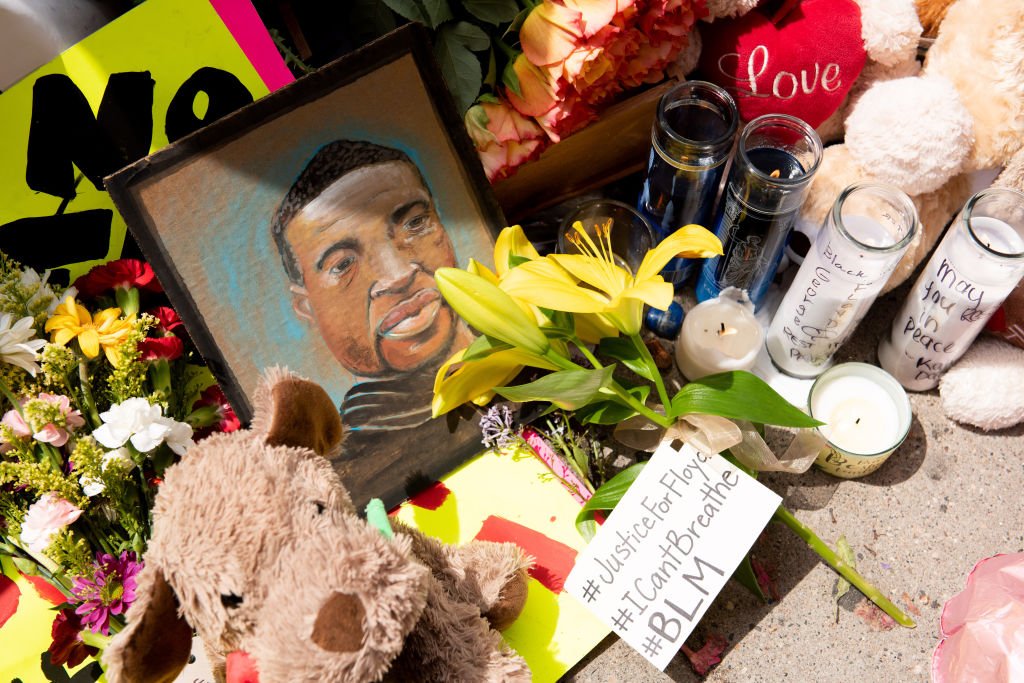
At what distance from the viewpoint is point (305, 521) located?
46 cm

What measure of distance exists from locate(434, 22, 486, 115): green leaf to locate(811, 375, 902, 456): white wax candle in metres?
0.49

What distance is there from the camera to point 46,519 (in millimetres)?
643

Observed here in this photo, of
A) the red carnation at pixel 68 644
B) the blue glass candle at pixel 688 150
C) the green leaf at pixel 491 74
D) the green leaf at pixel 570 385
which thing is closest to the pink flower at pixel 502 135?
the green leaf at pixel 491 74

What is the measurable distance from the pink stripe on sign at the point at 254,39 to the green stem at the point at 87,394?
1.02ft

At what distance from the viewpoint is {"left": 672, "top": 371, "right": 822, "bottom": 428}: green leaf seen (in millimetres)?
671

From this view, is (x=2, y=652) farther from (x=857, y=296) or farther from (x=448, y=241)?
(x=857, y=296)

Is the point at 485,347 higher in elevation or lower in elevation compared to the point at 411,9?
lower

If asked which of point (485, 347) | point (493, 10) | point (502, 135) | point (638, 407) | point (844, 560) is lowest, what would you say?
point (844, 560)

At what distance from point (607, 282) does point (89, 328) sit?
48cm

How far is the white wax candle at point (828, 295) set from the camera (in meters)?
0.71

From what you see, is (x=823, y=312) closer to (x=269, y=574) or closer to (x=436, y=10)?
(x=436, y=10)

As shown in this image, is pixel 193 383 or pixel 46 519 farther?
pixel 193 383

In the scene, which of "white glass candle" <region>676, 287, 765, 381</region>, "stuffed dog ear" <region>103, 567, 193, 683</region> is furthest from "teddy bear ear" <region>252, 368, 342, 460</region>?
"white glass candle" <region>676, 287, 765, 381</region>

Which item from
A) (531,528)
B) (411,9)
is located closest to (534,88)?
(411,9)
